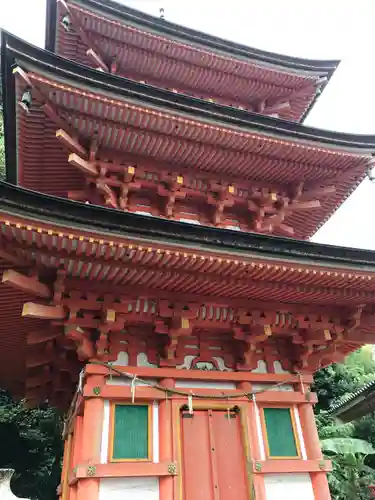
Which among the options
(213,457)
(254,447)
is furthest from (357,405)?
(213,457)

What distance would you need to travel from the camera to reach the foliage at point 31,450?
13.9 meters

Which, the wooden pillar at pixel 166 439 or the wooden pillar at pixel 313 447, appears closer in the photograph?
the wooden pillar at pixel 166 439

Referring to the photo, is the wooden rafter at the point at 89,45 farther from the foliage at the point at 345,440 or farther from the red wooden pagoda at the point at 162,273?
the foliage at the point at 345,440

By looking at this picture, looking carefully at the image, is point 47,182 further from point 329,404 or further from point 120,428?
point 329,404

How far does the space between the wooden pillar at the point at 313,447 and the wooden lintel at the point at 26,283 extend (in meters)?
4.98

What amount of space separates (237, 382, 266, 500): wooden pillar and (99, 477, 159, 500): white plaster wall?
159 cm

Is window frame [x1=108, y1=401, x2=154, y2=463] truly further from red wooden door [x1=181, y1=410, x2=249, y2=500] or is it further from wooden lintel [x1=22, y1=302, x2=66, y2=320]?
wooden lintel [x1=22, y1=302, x2=66, y2=320]

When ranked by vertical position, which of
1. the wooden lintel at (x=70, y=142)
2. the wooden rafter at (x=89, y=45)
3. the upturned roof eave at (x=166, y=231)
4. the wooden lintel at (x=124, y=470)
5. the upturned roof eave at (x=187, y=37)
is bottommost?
the wooden lintel at (x=124, y=470)

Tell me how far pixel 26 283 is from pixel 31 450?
11.8 metres

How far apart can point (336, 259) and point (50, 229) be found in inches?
179

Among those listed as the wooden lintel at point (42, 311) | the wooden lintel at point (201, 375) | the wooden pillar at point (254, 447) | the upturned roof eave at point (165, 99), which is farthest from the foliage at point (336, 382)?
the wooden lintel at point (42, 311)

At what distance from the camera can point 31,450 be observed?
1415cm

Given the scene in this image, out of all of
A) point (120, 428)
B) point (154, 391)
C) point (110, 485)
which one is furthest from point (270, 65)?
point (110, 485)

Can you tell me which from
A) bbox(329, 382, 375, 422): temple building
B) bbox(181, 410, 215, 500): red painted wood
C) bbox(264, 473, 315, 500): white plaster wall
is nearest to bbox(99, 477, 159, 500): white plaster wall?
bbox(181, 410, 215, 500): red painted wood
